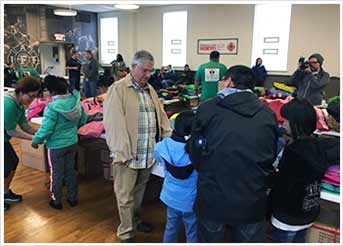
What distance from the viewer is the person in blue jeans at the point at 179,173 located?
5.81ft

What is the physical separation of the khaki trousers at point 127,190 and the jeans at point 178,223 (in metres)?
0.33

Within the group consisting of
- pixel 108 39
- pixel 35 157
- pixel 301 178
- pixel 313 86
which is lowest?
pixel 35 157

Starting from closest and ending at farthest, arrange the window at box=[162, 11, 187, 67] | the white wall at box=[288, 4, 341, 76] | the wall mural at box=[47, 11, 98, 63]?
the white wall at box=[288, 4, 341, 76] → the window at box=[162, 11, 187, 67] → the wall mural at box=[47, 11, 98, 63]

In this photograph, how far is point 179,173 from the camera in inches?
70.5

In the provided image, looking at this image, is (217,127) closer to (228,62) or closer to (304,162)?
(304,162)

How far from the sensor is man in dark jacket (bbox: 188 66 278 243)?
140cm

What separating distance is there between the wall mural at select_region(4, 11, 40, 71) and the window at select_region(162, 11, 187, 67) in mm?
4050

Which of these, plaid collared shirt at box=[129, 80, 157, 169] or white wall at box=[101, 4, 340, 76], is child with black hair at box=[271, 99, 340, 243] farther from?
white wall at box=[101, 4, 340, 76]

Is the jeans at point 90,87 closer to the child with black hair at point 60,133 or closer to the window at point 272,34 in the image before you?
the window at point 272,34

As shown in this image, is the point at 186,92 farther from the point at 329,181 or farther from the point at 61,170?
the point at 329,181

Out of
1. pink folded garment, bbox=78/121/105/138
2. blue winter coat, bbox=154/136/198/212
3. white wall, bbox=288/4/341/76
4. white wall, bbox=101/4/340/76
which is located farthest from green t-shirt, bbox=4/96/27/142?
white wall, bbox=288/4/341/76

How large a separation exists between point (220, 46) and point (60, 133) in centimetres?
751

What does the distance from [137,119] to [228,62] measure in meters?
7.79

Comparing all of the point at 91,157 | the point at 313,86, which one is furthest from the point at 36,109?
the point at 313,86
